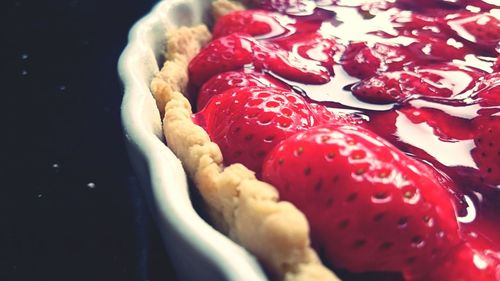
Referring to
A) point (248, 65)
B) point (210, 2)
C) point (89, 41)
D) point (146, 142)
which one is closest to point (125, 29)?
point (89, 41)

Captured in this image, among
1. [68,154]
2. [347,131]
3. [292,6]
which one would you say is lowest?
[68,154]

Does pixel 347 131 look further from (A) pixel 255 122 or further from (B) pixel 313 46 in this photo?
(B) pixel 313 46

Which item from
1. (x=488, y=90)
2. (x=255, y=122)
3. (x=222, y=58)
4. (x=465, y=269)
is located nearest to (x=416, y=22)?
(x=488, y=90)

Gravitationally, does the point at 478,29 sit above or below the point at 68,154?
above

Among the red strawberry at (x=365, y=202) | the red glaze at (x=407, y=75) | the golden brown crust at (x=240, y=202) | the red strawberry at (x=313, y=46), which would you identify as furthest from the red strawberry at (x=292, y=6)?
the red strawberry at (x=365, y=202)

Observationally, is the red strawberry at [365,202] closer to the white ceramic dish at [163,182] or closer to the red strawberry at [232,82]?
the white ceramic dish at [163,182]

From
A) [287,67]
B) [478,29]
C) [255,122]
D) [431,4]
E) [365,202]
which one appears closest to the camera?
[365,202]

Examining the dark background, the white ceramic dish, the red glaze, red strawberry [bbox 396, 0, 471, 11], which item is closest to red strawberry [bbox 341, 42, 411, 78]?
the red glaze

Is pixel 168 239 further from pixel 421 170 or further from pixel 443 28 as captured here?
pixel 443 28
